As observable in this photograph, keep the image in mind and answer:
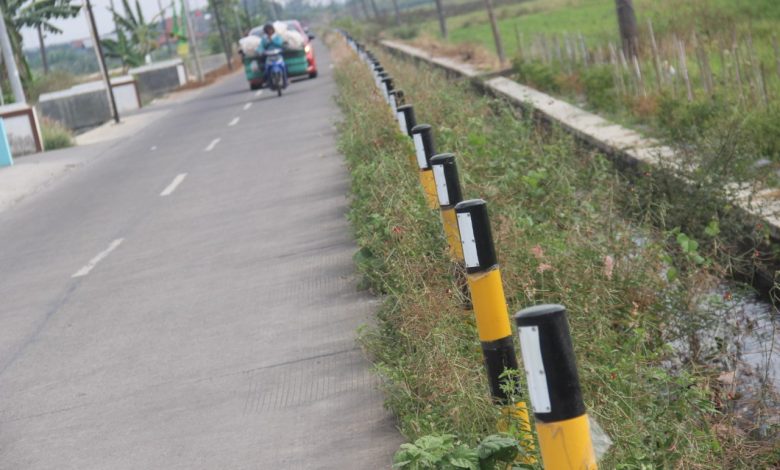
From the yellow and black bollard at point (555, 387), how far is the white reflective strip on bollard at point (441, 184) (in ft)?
9.19

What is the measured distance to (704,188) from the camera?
374 inches

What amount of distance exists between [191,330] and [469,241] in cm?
394

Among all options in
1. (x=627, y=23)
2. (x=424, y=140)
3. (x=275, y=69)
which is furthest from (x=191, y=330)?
(x=275, y=69)

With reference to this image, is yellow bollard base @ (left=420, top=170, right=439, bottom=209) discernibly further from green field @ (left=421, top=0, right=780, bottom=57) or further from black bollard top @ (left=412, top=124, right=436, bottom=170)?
green field @ (left=421, top=0, right=780, bottom=57)

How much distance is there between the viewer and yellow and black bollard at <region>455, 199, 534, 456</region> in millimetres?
4645

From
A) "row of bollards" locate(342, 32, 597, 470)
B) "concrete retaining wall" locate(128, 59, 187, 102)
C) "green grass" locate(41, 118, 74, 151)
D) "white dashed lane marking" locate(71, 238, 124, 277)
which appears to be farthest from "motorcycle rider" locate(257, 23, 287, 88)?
"row of bollards" locate(342, 32, 597, 470)

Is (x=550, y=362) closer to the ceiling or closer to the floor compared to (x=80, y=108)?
closer to the ceiling

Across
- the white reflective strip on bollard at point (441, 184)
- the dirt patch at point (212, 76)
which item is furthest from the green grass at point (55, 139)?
the white reflective strip on bollard at point (441, 184)

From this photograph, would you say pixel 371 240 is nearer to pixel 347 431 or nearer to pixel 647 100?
pixel 347 431

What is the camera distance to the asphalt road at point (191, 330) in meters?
5.95

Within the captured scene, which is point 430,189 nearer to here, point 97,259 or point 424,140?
point 424,140

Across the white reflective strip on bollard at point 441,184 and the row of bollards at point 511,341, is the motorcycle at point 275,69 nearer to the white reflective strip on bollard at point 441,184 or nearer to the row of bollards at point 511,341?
the row of bollards at point 511,341

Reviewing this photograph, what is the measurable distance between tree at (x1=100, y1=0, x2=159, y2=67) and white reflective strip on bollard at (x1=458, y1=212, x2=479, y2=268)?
4686 centimetres

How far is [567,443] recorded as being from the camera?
3.17 metres
